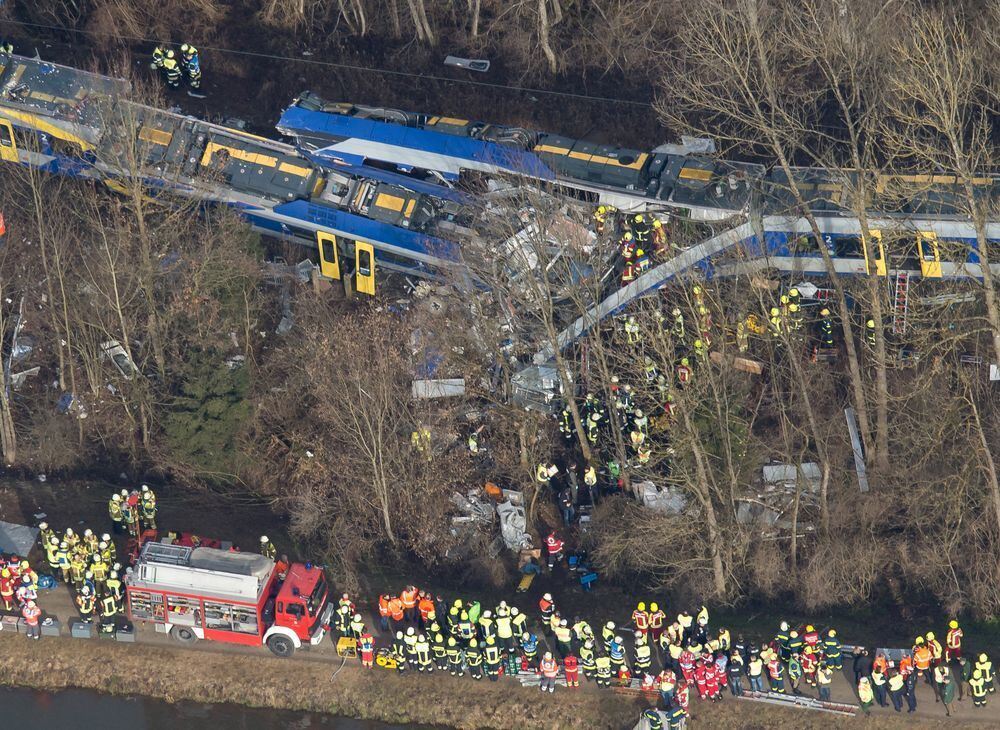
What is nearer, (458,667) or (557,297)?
(458,667)

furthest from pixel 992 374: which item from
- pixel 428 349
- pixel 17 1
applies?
pixel 17 1

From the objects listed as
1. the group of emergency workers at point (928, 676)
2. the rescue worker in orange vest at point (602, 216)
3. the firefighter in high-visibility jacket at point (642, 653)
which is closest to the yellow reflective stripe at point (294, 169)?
the rescue worker in orange vest at point (602, 216)

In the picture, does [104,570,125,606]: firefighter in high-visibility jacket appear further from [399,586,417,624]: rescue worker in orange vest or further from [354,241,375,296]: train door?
[354,241,375,296]: train door

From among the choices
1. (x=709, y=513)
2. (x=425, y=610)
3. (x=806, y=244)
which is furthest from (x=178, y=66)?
(x=709, y=513)

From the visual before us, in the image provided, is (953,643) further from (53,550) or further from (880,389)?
(53,550)

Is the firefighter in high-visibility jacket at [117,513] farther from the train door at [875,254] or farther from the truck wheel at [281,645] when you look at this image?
the train door at [875,254]

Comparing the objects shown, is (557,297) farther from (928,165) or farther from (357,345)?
(928,165)
